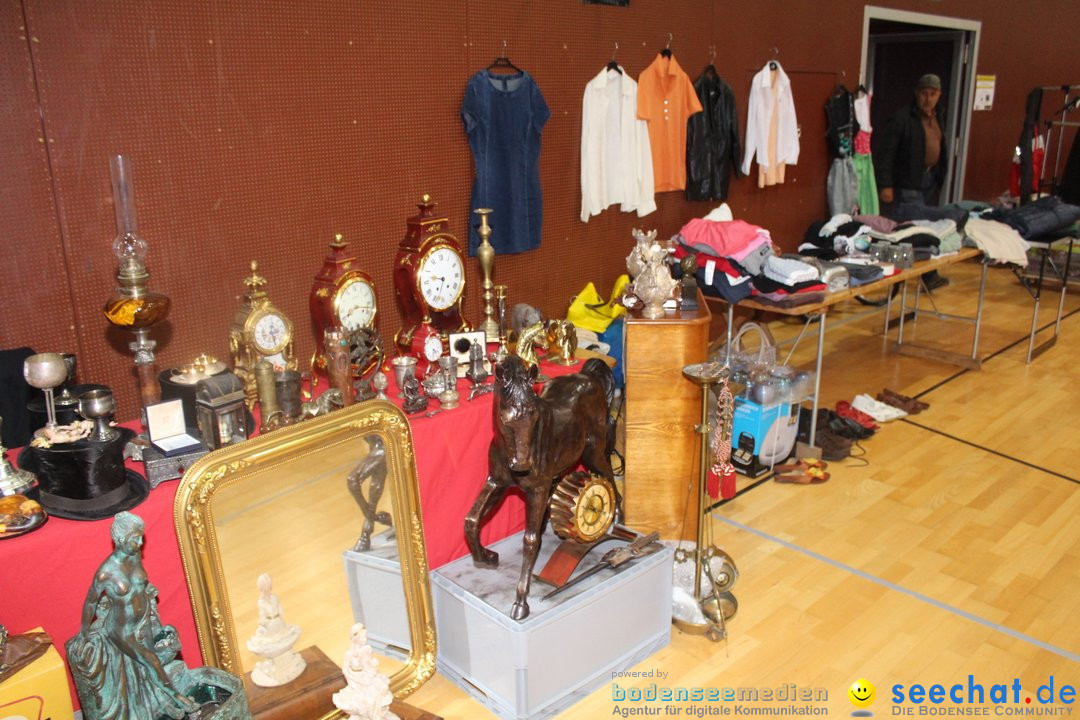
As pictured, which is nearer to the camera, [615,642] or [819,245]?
[615,642]

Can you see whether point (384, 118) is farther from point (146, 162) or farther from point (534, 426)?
point (534, 426)

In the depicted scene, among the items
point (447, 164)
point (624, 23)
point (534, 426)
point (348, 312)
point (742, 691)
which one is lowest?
point (742, 691)

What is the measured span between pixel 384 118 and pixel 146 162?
1.08 meters

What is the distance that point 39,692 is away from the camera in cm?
182

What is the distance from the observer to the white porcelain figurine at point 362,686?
2099 mm

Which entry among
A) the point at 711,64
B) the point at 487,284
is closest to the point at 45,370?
the point at 487,284

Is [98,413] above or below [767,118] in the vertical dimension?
below

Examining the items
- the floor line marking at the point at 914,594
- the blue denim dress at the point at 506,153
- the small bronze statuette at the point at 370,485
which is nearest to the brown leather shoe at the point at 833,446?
the floor line marking at the point at 914,594

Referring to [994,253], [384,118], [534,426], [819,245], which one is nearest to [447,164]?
[384,118]

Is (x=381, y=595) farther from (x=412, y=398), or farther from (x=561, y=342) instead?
(x=561, y=342)

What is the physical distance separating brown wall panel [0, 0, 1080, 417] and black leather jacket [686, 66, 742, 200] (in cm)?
55

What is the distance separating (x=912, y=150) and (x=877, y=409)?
119 inches

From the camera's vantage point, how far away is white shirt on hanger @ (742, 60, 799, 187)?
585cm

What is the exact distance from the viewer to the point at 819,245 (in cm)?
604
